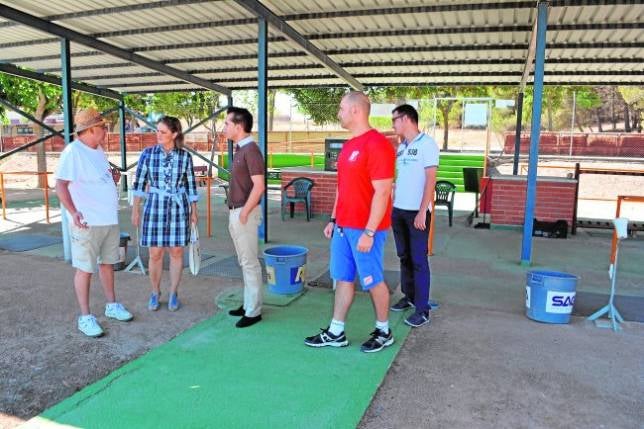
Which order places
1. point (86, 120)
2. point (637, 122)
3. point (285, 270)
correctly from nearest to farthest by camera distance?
point (86, 120), point (285, 270), point (637, 122)

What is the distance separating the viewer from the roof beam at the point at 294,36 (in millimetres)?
6406

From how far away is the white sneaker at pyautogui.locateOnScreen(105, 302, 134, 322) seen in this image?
426 cm

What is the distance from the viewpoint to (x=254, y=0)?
6359mm

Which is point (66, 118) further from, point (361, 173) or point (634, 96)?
point (634, 96)

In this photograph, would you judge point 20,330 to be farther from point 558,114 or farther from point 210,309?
point 558,114

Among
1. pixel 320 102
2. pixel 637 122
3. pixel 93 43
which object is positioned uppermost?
pixel 637 122

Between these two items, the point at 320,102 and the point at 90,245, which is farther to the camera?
the point at 320,102

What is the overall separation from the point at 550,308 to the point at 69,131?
5.76 m

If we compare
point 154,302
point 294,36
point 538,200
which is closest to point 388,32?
point 294,36

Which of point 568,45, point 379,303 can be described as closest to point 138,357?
point 379,303

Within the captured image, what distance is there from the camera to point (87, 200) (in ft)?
12.8

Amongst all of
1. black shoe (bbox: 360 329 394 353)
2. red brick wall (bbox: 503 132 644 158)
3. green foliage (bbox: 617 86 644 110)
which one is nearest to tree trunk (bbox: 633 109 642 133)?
green foliage (bbox: 617 86 644 110)

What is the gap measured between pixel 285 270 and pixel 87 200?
6.06 feet

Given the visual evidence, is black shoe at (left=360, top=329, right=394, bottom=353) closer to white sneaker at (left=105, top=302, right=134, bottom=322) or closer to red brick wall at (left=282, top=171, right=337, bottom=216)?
white sneaker at (left=105, top=302, right=134, bottom=322)
